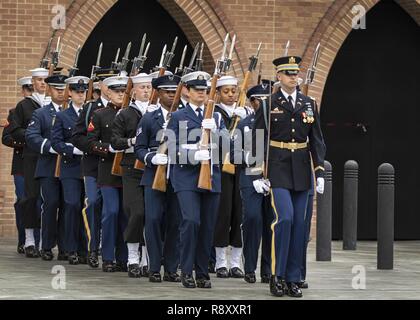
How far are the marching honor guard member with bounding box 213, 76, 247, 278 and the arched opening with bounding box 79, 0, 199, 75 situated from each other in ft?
21.8

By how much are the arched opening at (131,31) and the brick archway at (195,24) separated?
8.1 inches

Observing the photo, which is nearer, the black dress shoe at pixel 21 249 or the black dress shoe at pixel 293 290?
the black dress shoe at pixel 293 290

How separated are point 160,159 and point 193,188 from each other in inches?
21.1

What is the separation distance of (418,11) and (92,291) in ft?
37.5

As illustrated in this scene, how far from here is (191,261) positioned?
525 inches

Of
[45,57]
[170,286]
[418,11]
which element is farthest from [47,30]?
[170,286]

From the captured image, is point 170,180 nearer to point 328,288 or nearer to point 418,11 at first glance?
point 328,288

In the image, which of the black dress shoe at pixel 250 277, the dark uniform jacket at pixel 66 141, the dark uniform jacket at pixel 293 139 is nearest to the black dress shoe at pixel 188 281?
the black dress shoe at pixel 250 277

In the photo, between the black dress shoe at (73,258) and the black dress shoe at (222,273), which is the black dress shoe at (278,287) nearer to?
the black dress shoe at (222,273)

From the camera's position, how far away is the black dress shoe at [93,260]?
1556 centimetres

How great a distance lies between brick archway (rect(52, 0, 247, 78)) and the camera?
20.8 meters

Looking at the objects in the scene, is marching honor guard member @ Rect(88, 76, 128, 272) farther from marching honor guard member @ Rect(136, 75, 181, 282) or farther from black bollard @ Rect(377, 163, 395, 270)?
black bollard @ Rect(377, 163, 395, 270)

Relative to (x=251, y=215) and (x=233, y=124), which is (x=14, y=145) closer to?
(x=233, y=124)
